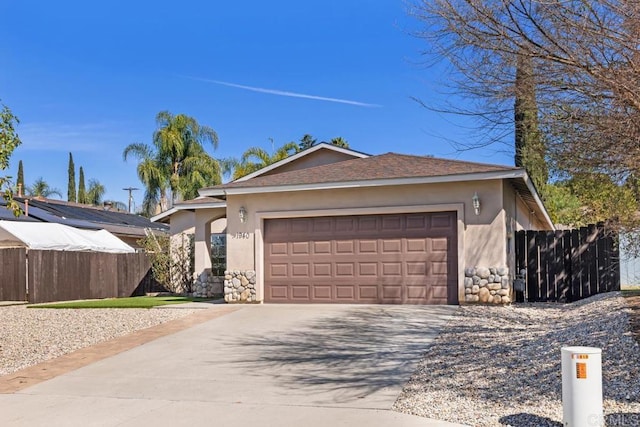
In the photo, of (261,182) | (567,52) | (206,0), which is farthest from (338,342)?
(206,0)

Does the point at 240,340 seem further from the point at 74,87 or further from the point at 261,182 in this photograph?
the point at 74,87

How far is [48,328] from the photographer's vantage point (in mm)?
13172

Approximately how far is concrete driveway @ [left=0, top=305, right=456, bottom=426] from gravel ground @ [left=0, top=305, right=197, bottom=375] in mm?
1283

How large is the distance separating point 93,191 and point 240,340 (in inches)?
1941

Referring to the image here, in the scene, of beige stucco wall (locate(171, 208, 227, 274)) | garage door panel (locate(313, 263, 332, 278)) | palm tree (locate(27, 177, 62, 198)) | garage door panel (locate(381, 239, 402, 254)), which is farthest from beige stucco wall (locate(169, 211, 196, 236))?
palm tree (locate(27, 177, 62, 198))

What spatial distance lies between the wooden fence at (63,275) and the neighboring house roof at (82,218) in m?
4.55

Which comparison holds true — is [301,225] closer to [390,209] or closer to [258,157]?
[390,209]

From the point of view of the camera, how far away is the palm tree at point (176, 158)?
39094mm

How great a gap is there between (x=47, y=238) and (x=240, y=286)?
9260 millimetres

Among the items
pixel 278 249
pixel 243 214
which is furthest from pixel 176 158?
pixel 278 249

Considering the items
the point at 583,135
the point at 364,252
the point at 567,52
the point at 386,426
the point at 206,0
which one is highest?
the point at 206,0

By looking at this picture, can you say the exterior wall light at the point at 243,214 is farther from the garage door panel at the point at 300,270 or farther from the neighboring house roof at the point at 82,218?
the neighboring house roof at the point at 82,218

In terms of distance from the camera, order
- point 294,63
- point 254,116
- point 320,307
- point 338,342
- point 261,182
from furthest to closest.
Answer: point 254,116, point 294,63, point 261,182, point 320,307, point 338,342

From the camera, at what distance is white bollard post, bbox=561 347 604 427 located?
17.9 feet
